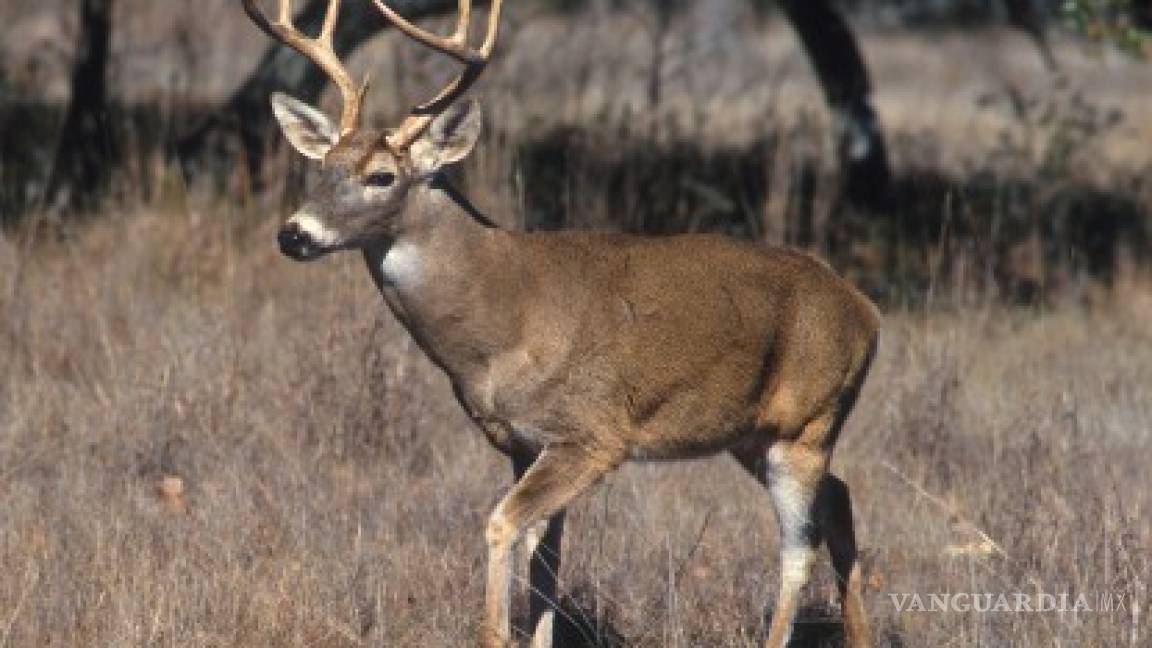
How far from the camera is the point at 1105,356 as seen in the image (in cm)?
1130

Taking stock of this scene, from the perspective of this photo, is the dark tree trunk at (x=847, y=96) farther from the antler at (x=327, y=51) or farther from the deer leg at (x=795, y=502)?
the deer leg at (x=795, y=502)

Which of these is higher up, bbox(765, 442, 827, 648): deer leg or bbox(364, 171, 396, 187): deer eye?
bbox(364, 171, 396, 187): deer eye

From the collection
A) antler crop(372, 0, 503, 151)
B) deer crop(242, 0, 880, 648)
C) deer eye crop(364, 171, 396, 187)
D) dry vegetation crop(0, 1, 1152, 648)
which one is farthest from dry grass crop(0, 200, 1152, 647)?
antler crop(372, 0, 503, 151)

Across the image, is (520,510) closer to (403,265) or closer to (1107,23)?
(403,265)

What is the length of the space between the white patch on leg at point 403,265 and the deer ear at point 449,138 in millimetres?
225

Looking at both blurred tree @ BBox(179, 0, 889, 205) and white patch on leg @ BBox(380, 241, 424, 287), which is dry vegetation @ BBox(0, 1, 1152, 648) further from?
white patch on leg @ BBox(380, 241, 424, 287)

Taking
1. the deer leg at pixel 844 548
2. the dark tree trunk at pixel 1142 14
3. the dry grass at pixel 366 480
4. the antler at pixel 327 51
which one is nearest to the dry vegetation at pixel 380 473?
the dry grass at pixel 366 480

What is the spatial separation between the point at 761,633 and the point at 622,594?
41 centimetres

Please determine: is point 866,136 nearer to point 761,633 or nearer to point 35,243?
point 35,243

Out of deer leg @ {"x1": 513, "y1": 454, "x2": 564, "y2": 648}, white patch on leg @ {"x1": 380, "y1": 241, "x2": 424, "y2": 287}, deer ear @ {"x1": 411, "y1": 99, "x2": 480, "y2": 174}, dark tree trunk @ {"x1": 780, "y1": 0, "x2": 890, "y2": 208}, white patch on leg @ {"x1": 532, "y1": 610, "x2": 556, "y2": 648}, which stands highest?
deer ear @ {"x1": 411, "y1": 99, "x2": 480, "y2": 174}

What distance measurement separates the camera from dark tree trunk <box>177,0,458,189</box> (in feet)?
39.2

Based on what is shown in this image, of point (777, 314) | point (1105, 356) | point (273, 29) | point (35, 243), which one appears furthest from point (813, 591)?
point (35, 243)

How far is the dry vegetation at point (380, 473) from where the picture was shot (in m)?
6.88

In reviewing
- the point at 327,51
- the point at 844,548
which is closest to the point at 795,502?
the point at 844,548
